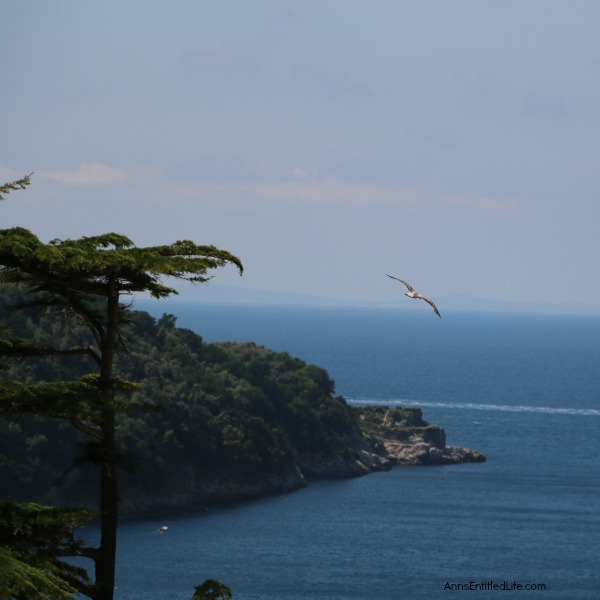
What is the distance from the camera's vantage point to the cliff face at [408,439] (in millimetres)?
133625

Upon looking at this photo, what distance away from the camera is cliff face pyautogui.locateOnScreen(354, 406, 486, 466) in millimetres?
133625

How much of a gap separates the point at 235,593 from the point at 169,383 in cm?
4644

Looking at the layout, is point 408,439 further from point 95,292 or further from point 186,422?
point 95,292

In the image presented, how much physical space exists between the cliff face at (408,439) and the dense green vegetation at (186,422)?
5185 millimetres

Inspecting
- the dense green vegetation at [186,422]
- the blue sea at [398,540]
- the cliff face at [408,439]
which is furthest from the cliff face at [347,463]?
the blue sea at [398,540]

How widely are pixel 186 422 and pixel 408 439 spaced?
3169cm

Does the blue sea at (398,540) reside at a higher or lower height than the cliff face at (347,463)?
lower

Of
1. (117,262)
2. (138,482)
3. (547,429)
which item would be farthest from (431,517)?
(117,262)

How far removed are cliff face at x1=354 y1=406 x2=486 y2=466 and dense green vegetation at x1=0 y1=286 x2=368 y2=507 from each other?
17.0 ft

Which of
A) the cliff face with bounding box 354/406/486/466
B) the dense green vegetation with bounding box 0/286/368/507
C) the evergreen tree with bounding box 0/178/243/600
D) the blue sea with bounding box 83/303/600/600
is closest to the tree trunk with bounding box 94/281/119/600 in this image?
the evergreen tree with bounding box 0/178/243/600

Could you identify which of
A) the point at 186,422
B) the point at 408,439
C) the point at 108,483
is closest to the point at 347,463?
the point at 408,439

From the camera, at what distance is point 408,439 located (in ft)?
454

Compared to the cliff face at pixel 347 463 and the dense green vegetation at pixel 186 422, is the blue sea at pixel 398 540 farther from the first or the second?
the dense green vegetation at pixel 186 422

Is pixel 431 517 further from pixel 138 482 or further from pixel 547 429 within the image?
pixel 547 429
